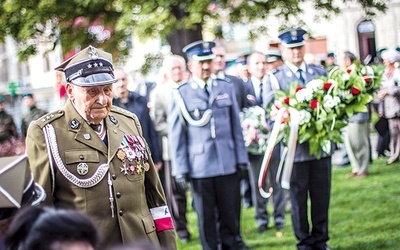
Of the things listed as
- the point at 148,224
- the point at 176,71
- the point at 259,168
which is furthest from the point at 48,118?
the point at 259,168

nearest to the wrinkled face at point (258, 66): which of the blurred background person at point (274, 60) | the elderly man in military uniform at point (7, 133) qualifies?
the blurred background person at point (274, 60)

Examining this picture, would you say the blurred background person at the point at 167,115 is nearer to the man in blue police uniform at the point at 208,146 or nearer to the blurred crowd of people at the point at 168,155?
the blurred crowd of people at the point at 168,155

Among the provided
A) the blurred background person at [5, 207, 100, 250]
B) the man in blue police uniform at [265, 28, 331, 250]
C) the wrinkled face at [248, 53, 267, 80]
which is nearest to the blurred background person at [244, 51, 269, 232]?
the wrinkled face at [248, 53, 267, 80]

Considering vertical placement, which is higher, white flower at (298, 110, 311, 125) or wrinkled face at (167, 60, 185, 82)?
wrinkled face at (167, 60, 185, 82)

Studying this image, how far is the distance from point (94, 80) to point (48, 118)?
0.35 m

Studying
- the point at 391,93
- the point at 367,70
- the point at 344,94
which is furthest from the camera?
the point at 391,93

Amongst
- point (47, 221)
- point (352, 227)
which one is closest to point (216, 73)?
point (352, 227)

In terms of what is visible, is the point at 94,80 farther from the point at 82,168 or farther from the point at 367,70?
the point at 367,70

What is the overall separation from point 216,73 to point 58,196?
628 centimetres

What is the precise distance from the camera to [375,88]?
28.6 ft

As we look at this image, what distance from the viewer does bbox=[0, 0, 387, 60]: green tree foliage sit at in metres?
13.7

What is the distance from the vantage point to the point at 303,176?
8398 mm

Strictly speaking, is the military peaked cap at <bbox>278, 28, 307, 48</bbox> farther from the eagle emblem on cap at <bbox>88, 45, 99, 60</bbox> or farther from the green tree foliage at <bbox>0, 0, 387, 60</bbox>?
the green tree foliage at <bbox>0, 0, 387, 60</bbox>

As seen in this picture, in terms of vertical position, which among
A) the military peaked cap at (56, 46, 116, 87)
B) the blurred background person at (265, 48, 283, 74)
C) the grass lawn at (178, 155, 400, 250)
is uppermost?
the blurred background person at (265, 48, 283, 74)
